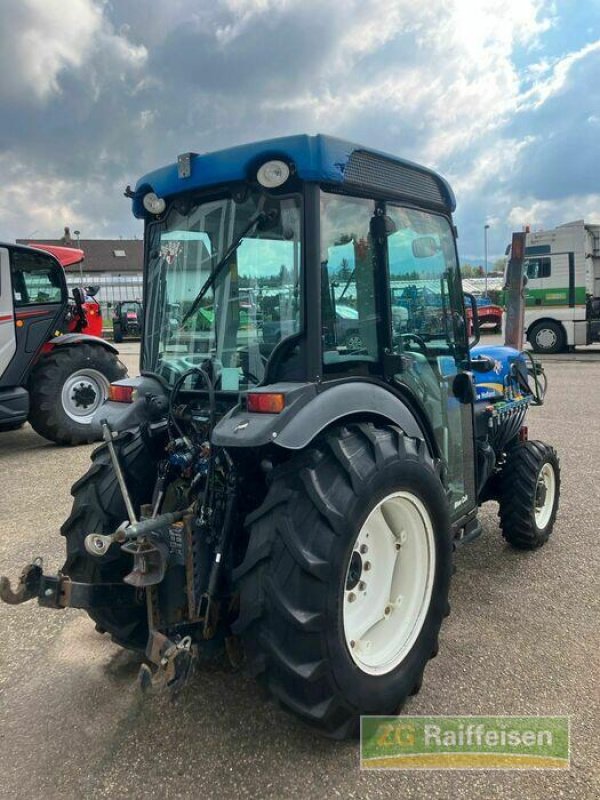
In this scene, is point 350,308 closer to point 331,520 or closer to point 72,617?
point 331,520

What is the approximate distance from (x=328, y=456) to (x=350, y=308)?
70cm

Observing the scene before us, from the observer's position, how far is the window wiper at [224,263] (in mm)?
2416

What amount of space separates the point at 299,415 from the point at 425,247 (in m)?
1.39

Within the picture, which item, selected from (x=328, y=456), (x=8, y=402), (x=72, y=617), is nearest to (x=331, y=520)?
(x=328, y=456)

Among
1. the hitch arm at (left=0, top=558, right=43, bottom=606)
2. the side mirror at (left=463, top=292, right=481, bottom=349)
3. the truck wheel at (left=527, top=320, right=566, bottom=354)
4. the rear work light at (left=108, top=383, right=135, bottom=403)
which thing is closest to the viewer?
the hitch arm at (left=0, top=558, right=43, bottom=606)

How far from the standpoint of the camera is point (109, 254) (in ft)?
182

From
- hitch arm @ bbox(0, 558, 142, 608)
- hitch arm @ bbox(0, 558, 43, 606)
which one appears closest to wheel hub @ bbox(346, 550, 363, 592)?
hitch arm @ bbox(0, 558, 142, 608)

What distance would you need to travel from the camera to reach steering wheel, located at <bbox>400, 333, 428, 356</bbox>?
2.91 m

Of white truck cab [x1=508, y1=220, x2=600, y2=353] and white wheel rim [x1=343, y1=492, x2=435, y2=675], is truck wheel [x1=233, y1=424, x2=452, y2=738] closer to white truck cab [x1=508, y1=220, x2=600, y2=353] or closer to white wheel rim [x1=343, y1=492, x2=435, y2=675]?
white wheel rim [x1=343, y1=492, x2=435, y2=675]

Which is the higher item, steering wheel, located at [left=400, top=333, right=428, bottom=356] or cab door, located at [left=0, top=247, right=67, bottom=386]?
cab door, located at [left=0, top=247, right=67, bottom=386]

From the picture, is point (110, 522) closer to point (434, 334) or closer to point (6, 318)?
point (434, 334)

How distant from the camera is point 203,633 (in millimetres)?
2271

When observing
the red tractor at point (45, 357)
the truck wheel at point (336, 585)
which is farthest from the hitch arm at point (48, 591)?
the red tractor at point (45, 357)

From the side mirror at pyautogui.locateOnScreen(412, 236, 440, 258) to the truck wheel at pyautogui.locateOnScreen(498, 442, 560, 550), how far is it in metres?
1.61
